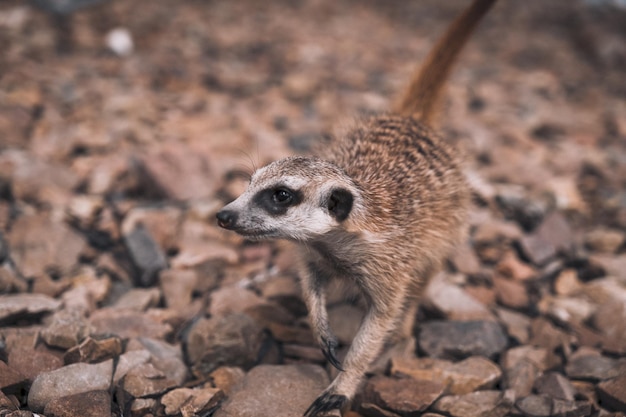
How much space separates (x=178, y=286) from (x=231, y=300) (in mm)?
285

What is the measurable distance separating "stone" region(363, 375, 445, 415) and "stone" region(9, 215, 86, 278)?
1.68 m

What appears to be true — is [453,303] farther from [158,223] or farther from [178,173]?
[178,173]

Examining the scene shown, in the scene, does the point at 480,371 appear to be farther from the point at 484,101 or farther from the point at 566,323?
the point at 484,101

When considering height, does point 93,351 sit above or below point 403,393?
below

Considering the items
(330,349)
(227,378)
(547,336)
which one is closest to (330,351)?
(330,349)

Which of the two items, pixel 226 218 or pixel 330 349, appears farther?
pixel 330 349

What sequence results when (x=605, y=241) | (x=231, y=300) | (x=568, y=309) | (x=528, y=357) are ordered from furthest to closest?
(x=605, y=241)
(x=568, y=309)
(x=231, y=300)
(x=528, y=357)

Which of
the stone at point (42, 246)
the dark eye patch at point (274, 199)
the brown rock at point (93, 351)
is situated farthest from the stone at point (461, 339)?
the stone at point (42, 246)

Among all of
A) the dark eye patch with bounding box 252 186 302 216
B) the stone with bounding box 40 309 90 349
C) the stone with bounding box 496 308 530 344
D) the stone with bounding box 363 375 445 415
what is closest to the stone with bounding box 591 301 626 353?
the stone with bounding box 496 308 530 344

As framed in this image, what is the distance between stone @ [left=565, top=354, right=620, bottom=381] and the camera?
247 centimetres

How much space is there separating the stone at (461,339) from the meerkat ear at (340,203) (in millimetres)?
780

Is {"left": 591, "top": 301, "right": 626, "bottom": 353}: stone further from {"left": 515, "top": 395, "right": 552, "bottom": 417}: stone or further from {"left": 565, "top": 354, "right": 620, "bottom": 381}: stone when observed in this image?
{"left": 515, "top": 395, "right": 552, "bottom": 417}: stone

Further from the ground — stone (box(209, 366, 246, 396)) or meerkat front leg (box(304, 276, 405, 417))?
meerkat front leg (box(304, 276, 405, 417))

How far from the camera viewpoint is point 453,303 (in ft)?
9.93
